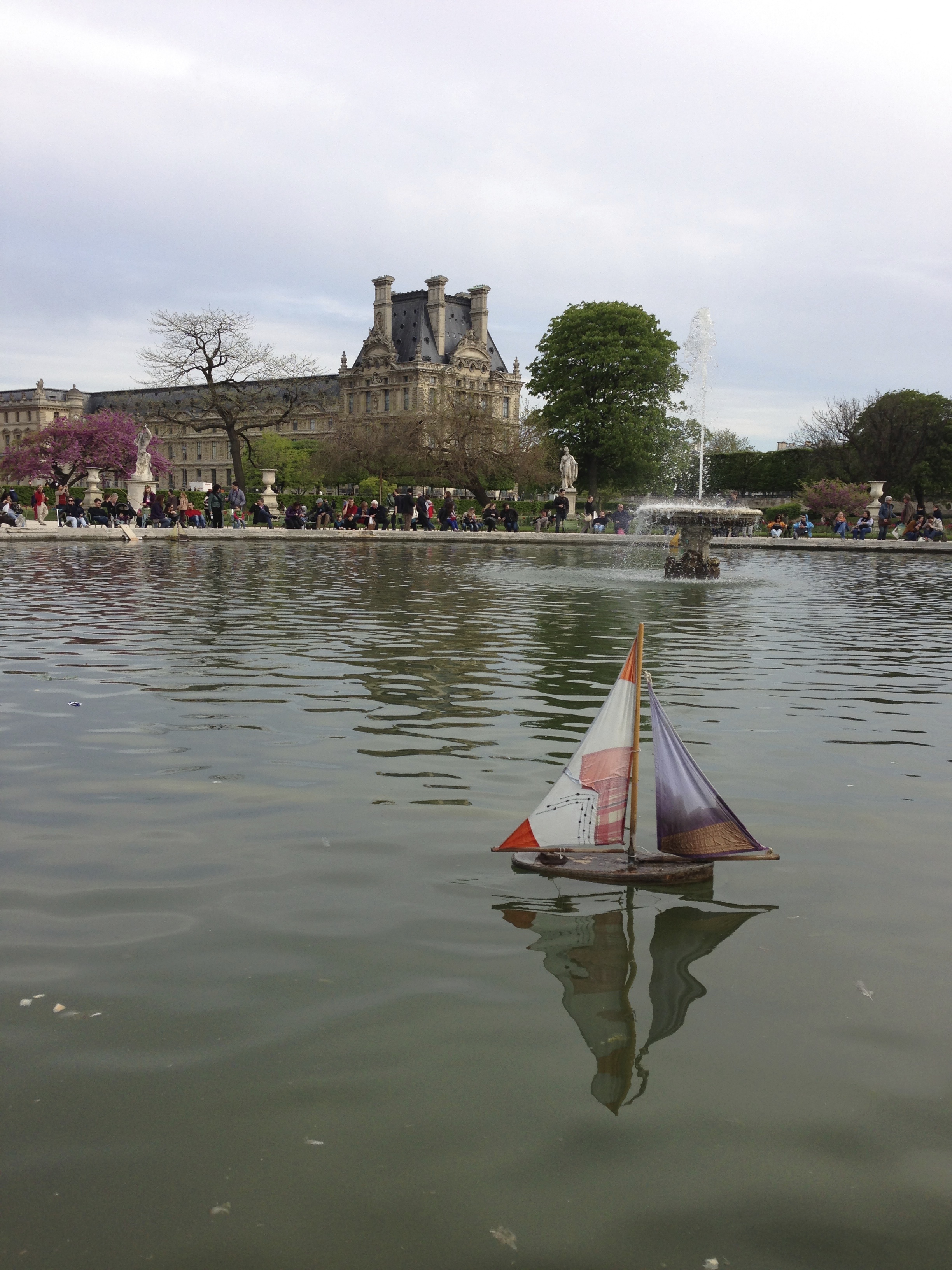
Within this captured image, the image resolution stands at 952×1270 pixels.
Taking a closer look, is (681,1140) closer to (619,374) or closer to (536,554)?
(536,554)

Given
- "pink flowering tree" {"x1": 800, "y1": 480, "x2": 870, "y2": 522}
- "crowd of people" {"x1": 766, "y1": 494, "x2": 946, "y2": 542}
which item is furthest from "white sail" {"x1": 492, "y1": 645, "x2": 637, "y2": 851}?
"pink flowering tree" {"x1": 800, "y1": 480, "x2": 870, "y2": 522}

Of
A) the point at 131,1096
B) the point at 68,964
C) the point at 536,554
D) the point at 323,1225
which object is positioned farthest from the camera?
the point at 536,554

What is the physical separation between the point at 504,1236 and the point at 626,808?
7.10 feet

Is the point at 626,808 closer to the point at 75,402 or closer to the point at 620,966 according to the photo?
the point at 620,966

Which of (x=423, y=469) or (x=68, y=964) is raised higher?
(x=423, y=469)

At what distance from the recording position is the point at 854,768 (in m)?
6.01

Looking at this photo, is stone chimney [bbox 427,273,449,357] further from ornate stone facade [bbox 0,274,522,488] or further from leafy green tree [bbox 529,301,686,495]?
leafy green tree [bbox 529,301,686,495]

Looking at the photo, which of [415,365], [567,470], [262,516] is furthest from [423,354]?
[262,516]

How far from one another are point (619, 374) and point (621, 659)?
5004 centimetres

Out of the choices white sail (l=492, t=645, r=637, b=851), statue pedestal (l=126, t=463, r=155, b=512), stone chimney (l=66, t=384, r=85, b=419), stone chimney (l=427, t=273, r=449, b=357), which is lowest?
white sail (l=492, t=645, r=637, b=851)

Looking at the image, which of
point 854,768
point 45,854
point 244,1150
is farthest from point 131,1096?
point 854,768

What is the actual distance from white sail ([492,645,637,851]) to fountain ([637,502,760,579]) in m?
17.3

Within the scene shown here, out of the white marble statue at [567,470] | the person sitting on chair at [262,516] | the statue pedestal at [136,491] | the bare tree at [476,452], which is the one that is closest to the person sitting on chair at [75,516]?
the statue pedestal at [136,491]

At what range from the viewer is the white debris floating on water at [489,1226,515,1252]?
7.29 feet
